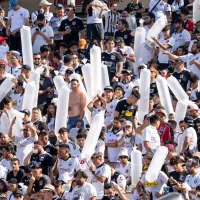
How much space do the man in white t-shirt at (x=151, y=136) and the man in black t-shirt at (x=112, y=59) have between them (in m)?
3.29

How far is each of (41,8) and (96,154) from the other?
7.98 m

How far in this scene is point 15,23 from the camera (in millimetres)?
21844

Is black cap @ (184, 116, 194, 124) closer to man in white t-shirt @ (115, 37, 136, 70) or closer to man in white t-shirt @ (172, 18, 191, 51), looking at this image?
man in white t-shirt @ (115, 37, 136, 70)

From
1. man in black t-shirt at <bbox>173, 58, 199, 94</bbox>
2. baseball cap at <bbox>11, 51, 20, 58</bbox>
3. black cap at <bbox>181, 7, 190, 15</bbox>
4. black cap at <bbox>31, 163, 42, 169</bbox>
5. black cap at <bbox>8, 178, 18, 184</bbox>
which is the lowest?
black cap at <bbox>8, 178, 18, 184</bbox>

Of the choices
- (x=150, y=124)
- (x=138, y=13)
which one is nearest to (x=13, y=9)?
(x=138, y=13)

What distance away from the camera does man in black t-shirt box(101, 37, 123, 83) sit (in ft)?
63.9

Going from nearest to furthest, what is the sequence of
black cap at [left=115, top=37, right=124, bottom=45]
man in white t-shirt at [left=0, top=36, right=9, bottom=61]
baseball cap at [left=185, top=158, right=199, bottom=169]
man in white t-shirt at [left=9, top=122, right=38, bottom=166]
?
baseball cap at [left=185, top=158, right=199, bottom=169], man in white t-shirt at [left=9, top=122, right=38, bottom=166], black cap at [left=115, top=37, right=124, bottom=45], man in white t-shirt at [left=0, top=36, right=9, bottom=61]

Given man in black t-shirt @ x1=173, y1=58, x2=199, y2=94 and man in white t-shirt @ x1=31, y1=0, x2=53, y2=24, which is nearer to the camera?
man in black t-shirt @ x1=173, y1=58, x2=199, y2=94

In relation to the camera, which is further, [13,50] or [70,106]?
[13,50]

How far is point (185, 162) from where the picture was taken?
15.0m

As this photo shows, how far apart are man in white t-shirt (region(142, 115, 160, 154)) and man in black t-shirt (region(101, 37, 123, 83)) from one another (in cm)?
329

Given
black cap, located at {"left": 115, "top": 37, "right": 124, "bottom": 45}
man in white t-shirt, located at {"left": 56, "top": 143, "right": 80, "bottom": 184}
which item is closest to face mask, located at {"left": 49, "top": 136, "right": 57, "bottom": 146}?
man in white t-shirt, located at {"left": 56, "top": 143, "right": 80, "bottom": 184}

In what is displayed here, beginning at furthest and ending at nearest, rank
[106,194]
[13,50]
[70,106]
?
[13,50] < [70,106] < [106,194]

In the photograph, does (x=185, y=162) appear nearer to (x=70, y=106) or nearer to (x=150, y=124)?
(x=150, y=124)
